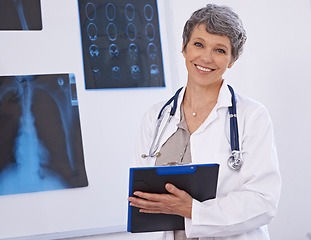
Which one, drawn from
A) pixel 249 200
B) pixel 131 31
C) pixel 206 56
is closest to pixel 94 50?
pixel 131 31

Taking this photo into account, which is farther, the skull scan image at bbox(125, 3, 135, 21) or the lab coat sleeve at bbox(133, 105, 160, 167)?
the skull scan image at bbox(125, 3, 135, 21)

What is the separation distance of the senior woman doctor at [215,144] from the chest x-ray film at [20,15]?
2.36 feet

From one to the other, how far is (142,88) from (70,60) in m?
0.36

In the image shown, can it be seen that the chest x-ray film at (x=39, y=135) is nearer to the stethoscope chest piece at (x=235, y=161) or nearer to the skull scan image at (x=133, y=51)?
the skull scan image at (x=133, y=51)

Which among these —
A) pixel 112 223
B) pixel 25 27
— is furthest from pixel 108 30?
pixel 112 223

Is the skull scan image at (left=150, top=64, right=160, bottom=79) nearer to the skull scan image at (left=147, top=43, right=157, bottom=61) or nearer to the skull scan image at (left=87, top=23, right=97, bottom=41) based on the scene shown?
the skull scan image at (left=147, top=43, right=157, bottom=61)

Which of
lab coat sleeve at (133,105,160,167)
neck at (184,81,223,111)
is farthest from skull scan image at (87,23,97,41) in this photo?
neck at (184,81,223,111)

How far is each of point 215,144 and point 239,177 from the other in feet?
0.44

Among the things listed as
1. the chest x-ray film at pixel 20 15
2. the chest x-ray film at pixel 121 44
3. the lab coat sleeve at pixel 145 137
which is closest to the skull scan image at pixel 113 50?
the chest x-ray film at pixel 121 44

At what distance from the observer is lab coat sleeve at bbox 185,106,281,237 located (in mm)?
1401

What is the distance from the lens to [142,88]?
2205 mm

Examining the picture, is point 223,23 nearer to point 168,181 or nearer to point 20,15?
point 168,181

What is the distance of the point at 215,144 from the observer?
5.02ft

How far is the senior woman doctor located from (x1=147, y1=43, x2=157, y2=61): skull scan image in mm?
532
